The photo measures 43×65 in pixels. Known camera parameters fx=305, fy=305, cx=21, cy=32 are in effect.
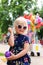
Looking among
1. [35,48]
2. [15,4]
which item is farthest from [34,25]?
[15,4]

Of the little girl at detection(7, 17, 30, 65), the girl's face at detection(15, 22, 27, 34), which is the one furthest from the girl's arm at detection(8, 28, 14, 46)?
the girl's face at detection(15, 22, 27, 34)

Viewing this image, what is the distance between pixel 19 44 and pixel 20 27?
0.25 metres

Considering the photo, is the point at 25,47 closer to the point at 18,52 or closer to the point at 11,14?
the point at 18,52

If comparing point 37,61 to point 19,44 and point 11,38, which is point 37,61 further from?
point 11,38

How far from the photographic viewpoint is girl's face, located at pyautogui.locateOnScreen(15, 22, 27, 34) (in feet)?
14.4

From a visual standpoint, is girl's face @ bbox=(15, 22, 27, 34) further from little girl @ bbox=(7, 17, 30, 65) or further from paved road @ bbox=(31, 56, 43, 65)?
paved road @ bbox=(31, 56, 43, 65)

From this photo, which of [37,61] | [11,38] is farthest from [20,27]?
[37,61]

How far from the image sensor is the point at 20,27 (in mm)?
4410

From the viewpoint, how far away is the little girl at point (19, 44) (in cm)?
432

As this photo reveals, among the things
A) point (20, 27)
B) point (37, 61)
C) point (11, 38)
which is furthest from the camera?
point (37, 61)

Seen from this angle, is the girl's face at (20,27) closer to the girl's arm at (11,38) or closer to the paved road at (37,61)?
the girl's arm at (11,38)

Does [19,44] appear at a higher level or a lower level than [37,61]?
higher

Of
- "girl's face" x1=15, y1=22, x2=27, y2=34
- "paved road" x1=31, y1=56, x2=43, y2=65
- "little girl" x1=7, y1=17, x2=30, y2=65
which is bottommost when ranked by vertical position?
"paved road" x1=31, y1=56, x2=43, y2=65

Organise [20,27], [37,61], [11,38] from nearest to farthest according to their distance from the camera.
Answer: [11,38], [20,27], [37,61]
